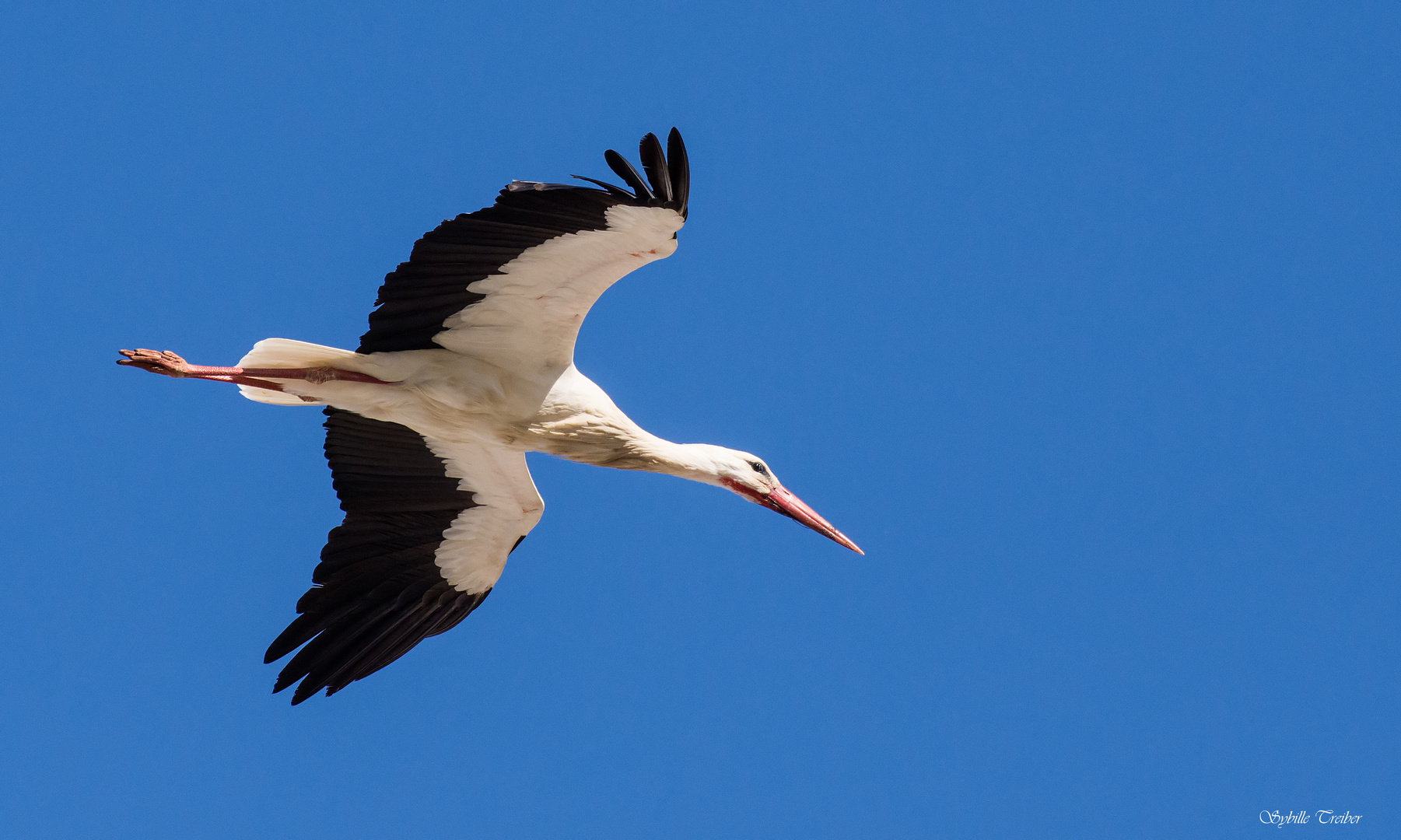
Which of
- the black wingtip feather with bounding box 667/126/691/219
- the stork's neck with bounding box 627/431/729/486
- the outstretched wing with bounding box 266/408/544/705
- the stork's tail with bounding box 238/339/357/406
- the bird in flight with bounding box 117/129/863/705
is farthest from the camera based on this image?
the outstretched wing with bounding box 266/408/544/705

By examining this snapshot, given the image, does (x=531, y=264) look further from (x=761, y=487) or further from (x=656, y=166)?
(x=761, y=487)

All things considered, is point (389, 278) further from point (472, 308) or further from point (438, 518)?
point (438, 518)

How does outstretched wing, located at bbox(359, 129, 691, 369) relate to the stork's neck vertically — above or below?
above

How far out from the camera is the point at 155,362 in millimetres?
6695

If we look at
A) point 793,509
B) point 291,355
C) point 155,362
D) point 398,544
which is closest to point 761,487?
point 793,509

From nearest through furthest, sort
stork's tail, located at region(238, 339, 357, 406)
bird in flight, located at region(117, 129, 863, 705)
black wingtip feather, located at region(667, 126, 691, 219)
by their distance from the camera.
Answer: black wingtip feather, located at region(667, 126, 691, 219) < bird in flight, located at region(117, 129, 863, 705) < stork's tail, located at region(238, 339, 357, 406)

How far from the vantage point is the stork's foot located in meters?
6.70

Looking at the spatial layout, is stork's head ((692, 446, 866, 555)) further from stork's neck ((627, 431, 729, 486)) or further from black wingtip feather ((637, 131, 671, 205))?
black wingtip feather ((637, 131, 671, 205))

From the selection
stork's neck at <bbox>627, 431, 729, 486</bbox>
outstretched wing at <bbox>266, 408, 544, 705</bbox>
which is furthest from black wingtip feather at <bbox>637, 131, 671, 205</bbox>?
outstretched wing at <bbox>266, 408, 544, 705</bbox>

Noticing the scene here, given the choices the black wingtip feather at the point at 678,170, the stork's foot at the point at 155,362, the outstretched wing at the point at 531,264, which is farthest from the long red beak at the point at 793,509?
the stork's foot at the point at 155,362

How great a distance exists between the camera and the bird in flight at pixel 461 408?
615cm

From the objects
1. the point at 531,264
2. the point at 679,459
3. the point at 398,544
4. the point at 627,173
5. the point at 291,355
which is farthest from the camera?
the point at 398,544

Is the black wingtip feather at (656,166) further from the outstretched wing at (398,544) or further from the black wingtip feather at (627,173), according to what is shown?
the outstretched wing at (398,544)

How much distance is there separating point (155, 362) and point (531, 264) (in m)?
1.79
